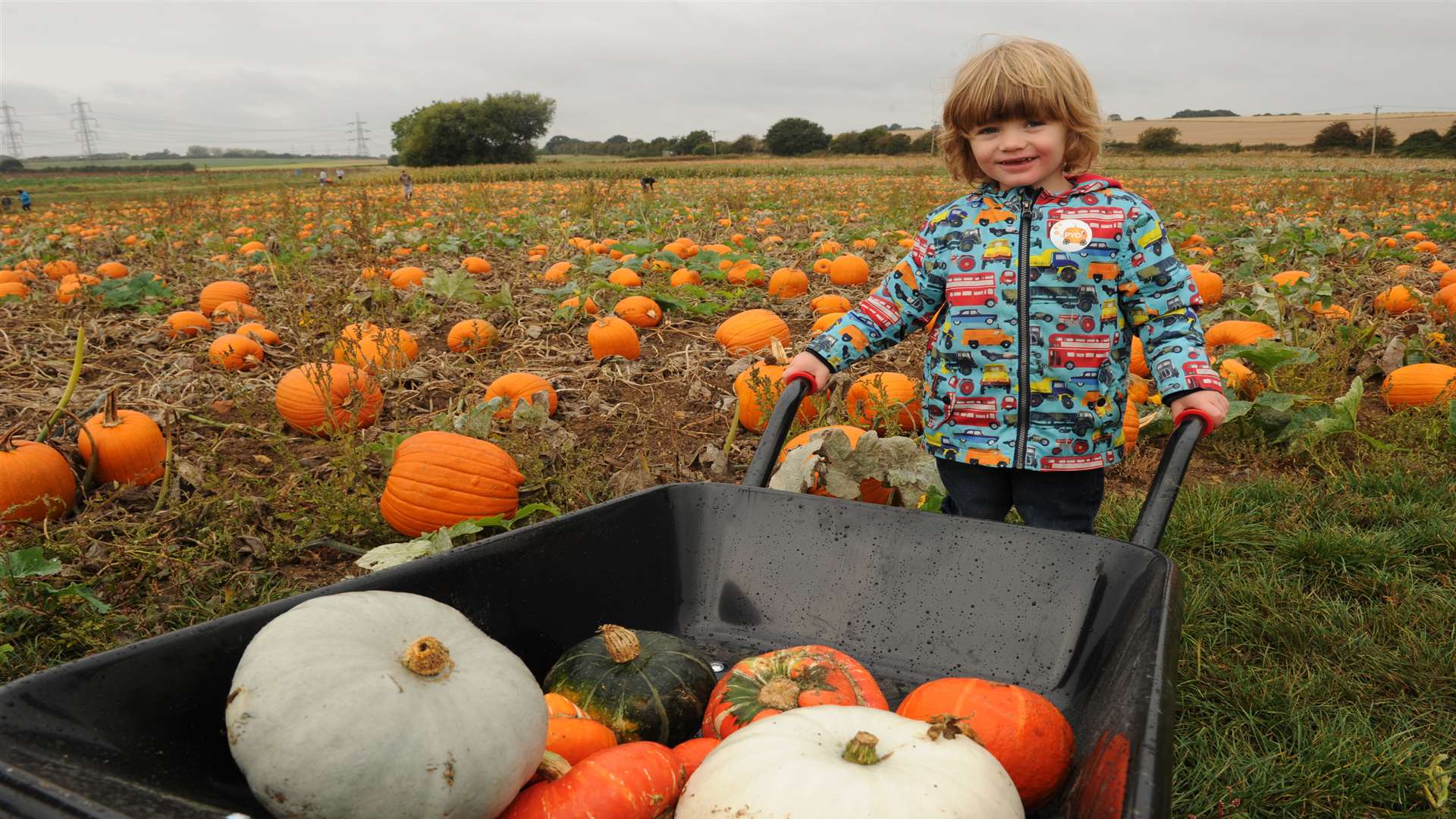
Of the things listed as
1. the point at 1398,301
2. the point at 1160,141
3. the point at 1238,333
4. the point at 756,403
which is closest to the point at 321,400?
the point at 756,403

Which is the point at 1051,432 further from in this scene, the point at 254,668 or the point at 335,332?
the point at 335,332

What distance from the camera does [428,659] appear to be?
1323 mm

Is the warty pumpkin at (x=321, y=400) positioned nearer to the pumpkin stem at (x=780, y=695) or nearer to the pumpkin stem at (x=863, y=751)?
the pumpkin stem at (x=780, y=695)

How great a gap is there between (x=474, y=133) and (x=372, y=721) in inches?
3059

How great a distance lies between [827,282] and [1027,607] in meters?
5.88

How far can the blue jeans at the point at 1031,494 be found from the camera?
272 centimetres

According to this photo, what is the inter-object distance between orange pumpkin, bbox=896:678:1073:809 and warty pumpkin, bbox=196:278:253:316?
6.55 m

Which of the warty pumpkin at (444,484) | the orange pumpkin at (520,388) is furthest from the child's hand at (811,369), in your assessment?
the orange pumpkin at (520,388)

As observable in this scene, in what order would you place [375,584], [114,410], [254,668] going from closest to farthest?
1. [254,668]
2. [375,584]
3. [114,410]

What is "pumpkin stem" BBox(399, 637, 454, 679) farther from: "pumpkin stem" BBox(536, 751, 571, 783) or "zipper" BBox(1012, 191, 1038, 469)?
"zipper" BBox(1012, 191, 1038, 469)

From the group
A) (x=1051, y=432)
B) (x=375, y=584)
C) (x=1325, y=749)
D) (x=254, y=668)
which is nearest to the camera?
(x=254, y=668)

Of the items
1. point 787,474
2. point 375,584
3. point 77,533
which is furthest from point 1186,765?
point 77,533

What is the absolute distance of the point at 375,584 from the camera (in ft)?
5.51

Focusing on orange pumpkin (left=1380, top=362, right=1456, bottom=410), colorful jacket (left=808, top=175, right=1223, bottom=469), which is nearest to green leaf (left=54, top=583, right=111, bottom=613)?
colorful jacket (left=808, top=175, right=1223, bottom=469)
